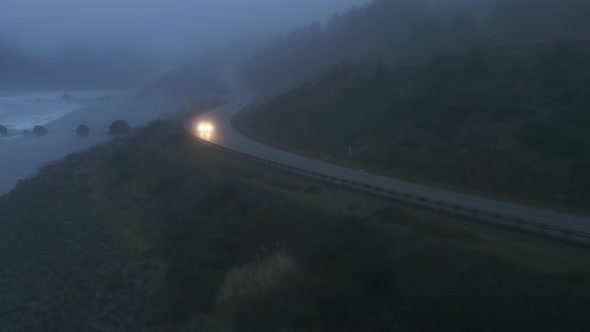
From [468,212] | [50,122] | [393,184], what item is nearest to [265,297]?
[468,212]

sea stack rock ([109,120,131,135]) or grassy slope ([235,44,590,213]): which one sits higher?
grassy slope ([235,44,590,213])

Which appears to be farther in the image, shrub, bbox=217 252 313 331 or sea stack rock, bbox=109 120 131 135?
sea stack rock, bbox=109 120 131 135

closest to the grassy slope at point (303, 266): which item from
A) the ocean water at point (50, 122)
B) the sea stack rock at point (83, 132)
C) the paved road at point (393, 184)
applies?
the paved road at point (393, 184)

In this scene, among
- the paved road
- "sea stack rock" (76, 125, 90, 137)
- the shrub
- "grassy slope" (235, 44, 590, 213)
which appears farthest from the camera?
"sea stack rock" (76, 125, 90, 137)

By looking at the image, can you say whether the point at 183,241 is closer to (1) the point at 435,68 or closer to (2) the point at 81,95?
(1) the point at 435,68

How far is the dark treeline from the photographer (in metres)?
52.8

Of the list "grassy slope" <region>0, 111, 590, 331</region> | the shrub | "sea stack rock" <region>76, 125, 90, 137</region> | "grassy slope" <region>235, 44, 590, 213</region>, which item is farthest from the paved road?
"sea stack rock" <region>76, 125, 90, 137</region>

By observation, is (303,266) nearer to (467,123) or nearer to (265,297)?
(265,297)

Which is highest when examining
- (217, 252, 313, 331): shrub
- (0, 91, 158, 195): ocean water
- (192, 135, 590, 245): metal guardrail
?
(192, 135, 590, 245): metal guardrail

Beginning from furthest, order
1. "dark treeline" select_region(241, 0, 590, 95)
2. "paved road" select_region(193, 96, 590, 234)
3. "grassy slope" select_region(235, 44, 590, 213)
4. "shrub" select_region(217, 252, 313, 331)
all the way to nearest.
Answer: "dark treeline" select_region(241, 0, 590, 95) < "grassy slope" select_region(235, 44, 590, 213) < "paved road" select_region(193, 96, 590, 234) < "shrub" select_region(217, 252, 313, 331)

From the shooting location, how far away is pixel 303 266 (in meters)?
18.2

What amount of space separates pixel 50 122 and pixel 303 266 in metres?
85.1

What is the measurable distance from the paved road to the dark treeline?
2404cm

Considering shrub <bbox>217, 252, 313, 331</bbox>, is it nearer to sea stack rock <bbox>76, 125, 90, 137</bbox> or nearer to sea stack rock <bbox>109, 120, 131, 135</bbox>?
sea stack rock <bbox>109, 120, 131, 135</bbox>
